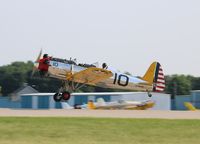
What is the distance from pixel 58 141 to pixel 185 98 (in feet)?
240

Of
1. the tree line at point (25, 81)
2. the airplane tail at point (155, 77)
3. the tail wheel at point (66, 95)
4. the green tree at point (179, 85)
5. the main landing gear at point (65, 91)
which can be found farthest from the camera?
the green tree at point (179, 85)

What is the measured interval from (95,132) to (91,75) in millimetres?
16897

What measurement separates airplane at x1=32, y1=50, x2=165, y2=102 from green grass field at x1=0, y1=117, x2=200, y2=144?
11.4 m

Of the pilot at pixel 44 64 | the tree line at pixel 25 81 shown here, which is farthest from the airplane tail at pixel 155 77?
the tree line at pixel 25 81

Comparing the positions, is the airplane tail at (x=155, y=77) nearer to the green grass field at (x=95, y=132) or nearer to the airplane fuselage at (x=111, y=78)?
the airplane fuselage at (x=111, y=78)

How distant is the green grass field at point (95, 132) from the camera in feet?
59.5

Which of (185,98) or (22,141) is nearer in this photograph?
(22,141)

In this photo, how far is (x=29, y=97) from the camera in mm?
74312

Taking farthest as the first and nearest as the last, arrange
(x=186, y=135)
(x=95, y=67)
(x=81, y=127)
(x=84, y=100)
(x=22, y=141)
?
(x=84, y=100), (x=95, y=67), (x=81, y=127), (x=186, y=135), (x=22, y=141)

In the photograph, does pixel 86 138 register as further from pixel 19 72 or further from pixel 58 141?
pixel 19 72

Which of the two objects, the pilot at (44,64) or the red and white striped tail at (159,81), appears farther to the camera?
the red and white striped tail at (159,81)

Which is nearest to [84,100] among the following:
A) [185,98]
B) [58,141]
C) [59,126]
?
[185,98]

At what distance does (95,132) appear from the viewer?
20.8 meters

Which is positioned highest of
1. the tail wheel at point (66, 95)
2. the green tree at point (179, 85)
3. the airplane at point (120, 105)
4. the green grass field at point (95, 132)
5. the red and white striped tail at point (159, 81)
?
the green tree at point (179, 85)
